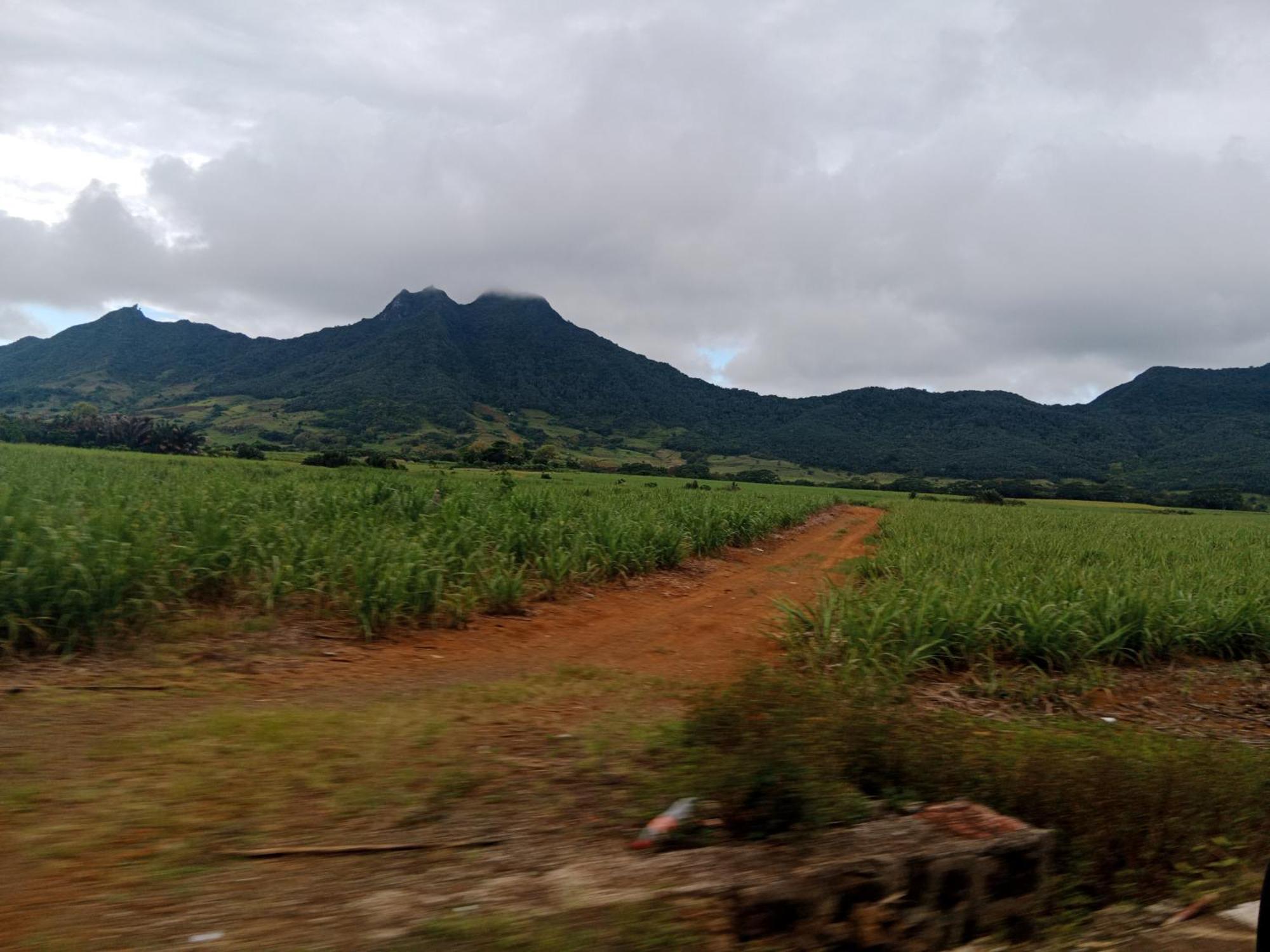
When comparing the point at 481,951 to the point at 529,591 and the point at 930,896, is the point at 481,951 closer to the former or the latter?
the point at 930,896

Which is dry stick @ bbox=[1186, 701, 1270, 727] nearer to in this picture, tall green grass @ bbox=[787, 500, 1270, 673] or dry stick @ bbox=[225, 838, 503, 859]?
tall green grass @ bbox=[787, 500, 1270, 673]

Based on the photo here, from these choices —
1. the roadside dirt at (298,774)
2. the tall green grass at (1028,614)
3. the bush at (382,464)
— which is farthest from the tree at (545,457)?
the roadside dirt at (298,774)

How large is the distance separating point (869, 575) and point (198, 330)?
173 metres

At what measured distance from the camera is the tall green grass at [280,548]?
14.3 feet

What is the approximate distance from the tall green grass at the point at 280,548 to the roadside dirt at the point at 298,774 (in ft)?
1.19

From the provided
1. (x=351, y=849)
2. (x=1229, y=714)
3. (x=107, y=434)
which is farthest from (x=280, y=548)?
(x=107, y=434)

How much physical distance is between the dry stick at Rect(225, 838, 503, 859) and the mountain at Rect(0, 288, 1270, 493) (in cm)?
8467

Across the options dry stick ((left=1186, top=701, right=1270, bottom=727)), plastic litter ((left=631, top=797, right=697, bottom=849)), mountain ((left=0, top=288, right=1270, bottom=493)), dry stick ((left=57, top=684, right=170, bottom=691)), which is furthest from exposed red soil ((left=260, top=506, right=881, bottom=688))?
mountain ((left=0, top=288, right=1270, bottom=493))

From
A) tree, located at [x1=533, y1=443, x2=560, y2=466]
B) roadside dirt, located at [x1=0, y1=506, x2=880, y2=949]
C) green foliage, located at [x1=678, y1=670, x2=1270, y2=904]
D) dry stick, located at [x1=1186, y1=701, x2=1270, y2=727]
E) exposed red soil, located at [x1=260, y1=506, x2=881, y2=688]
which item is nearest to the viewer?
roadside dirt, located at [x1=0, y1=506, x2=880, y2=949]

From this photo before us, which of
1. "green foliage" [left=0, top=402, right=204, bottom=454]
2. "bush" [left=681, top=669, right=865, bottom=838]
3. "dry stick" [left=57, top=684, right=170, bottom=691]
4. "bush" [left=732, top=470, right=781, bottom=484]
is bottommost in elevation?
"dry stick" [left=57, top=684, right=170, bottom=691]

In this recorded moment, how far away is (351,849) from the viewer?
2.29 meters

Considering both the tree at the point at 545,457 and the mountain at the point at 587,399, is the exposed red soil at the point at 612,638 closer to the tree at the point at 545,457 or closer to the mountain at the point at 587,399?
the tree at the point at 545,457

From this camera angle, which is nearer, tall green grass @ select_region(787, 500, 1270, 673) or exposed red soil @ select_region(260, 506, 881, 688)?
exposed red soil @ select_region(260, 506, 881, 688)

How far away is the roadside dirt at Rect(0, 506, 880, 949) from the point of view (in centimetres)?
193
